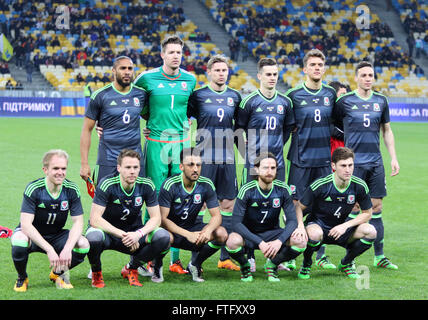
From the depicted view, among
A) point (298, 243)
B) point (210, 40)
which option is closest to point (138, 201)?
point (298, 243)

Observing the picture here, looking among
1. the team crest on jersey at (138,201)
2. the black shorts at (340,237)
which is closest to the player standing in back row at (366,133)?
the black shorts at (340,237)

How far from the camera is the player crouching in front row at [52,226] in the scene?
5629 mm

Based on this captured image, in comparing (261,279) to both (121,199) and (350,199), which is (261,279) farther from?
(121,199)

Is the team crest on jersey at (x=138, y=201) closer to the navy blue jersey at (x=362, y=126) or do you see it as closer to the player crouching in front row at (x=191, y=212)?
the player crouching in front row at (x=191, y=212)

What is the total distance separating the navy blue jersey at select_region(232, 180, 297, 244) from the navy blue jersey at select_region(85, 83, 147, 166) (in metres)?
1.33

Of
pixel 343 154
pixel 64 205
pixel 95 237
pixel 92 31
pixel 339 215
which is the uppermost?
pixel 92 31

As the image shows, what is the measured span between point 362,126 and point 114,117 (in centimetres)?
263

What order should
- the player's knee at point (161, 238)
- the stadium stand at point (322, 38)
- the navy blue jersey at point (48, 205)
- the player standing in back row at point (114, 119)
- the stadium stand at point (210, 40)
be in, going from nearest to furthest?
the navy blue jersey at point (48, 205) < the player's knee at point (161, 238) < the player standing in back row at point (114, 119) < the stadium stand at point (210, 40) < the stadium stand at point (322, 38)

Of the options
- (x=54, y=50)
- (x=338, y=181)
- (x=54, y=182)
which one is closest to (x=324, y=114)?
(x=338, y=181)

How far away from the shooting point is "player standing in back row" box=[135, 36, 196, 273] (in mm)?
6957

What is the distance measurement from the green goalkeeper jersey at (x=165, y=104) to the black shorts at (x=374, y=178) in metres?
1.95

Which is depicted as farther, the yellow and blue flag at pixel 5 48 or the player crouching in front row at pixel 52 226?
the yellow and blue flag at pixel 5 48

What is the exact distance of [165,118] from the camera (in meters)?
6.96
